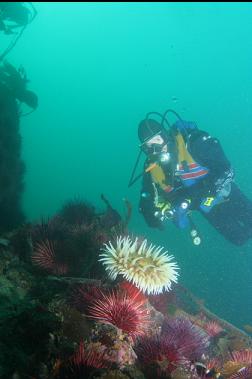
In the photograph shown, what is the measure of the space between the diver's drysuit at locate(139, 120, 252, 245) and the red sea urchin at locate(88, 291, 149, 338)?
4.40m

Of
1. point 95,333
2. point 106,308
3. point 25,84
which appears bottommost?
point 95,333

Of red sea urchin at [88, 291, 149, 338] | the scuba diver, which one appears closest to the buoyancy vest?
the scuba diver

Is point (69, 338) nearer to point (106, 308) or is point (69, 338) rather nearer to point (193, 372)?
point (106, 308)

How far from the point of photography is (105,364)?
113 inches

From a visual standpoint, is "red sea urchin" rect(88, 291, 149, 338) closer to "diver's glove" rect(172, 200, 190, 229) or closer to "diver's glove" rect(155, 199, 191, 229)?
"diver's glove" rect(172, 200, 190, 229)

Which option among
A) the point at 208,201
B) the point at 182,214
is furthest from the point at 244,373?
the point at 208,201

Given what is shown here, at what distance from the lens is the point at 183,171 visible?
8000mm

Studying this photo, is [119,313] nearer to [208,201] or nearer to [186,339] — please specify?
[186,339]

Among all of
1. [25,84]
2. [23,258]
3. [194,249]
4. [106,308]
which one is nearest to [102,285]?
[106,308]

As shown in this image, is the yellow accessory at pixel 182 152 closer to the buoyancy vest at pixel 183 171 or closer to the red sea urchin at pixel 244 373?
the buoyancy vest at pixel 183 171

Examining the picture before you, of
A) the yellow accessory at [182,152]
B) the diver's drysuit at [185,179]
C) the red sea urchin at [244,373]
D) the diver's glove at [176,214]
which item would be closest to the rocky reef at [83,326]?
the red sea urchin at [244,373]

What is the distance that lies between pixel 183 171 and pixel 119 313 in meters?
5.17

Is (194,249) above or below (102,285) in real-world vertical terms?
above

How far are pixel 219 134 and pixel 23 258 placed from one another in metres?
97.9
